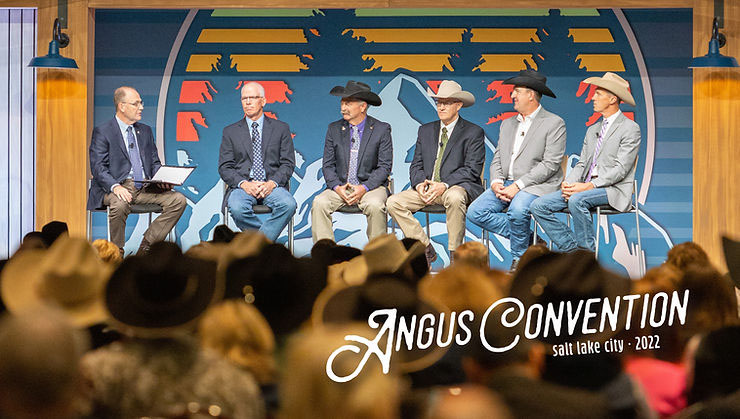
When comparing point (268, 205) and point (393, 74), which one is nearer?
point (268, 205)

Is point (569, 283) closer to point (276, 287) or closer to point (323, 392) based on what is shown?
point (276, 287)

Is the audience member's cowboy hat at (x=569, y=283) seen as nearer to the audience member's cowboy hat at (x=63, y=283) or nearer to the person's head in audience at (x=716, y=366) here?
the person's head in audience at (x=716, y=366)

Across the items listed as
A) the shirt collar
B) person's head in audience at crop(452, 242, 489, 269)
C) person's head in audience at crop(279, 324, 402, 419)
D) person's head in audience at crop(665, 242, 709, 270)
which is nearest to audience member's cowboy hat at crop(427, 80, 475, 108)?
the shirt collar

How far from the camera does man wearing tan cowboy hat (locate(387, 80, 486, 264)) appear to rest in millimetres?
6070

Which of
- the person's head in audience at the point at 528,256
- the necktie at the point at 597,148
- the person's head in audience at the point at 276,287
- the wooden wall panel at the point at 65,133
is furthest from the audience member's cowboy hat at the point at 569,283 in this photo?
the wooden wall panel at the point at 65,133

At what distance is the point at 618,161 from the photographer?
5.98 metres

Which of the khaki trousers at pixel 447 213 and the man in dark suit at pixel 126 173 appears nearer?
the khaki trousers at pixel 447 213

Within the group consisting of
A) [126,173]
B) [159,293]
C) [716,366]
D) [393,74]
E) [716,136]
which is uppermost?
[393,74]

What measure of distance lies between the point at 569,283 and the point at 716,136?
5.77 m

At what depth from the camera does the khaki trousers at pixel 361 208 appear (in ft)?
19.9

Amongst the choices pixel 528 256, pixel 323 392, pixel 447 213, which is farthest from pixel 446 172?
pixel 323 392

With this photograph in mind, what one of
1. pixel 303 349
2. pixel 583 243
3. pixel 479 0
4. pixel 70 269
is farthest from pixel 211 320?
pixel 479 0

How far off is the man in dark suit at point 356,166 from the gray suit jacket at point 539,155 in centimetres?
81

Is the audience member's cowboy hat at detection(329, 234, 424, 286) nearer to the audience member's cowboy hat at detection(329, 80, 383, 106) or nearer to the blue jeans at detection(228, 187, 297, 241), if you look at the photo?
the blue jeans at detection(228, 187, 297, 241)
